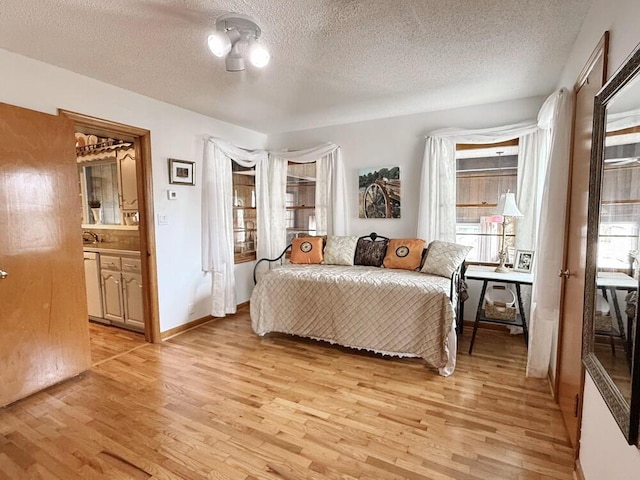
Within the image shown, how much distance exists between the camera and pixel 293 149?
455 cm

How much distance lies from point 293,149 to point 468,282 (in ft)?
9.06

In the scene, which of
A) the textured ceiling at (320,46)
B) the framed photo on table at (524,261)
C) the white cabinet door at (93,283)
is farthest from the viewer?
the white cabinet door at (93,283)

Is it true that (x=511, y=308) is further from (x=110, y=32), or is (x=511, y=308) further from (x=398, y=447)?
(x=110, y=32)

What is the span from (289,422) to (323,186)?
291 centimetres

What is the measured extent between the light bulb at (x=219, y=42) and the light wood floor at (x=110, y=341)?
2713 millimetres

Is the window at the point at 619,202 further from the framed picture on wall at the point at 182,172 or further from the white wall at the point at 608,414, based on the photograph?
the framed picture on wall at the point at 182,172

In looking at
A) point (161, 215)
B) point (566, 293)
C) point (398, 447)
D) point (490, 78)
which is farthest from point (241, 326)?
point (490, 78)

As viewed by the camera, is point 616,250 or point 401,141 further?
point 401,141

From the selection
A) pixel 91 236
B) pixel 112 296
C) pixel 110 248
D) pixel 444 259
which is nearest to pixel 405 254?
pixel 444 259

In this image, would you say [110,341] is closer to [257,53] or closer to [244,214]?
[244,214]

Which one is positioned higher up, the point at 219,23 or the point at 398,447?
the point at 219,23

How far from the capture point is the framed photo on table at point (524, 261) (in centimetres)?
318

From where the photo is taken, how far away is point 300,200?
4660 millimetres

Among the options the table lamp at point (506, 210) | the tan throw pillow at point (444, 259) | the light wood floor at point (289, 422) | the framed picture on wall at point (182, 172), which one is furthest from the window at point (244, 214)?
the table lamp at point (506, 210)
